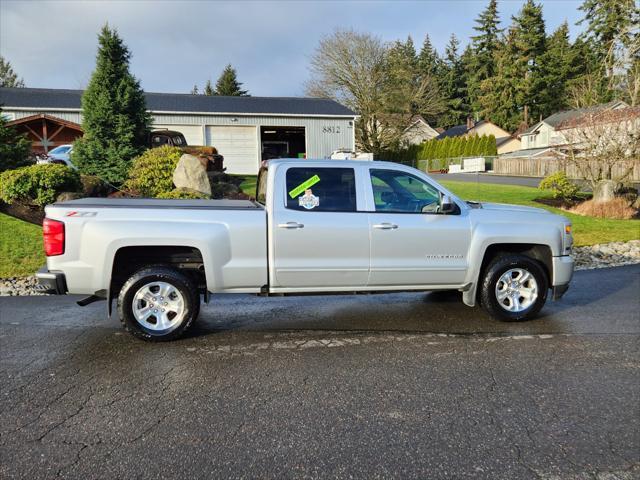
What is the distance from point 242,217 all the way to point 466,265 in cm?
261

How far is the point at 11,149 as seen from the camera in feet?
45.5

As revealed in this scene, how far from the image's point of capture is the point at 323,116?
31.0 metres

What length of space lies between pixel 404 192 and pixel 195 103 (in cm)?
2750

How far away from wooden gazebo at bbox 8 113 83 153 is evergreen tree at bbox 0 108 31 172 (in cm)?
1125

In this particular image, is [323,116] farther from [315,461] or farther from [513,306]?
[315,461]

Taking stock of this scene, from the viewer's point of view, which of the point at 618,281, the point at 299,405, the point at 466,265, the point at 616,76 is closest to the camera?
the point at 299,405

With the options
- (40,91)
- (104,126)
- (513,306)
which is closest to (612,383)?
(513,306)

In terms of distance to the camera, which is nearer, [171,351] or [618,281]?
[171,351]

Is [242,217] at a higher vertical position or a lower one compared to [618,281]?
higher

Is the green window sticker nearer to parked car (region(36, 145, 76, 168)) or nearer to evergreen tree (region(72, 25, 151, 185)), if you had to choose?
evergreen tree (region(72, 25, 151, 185))

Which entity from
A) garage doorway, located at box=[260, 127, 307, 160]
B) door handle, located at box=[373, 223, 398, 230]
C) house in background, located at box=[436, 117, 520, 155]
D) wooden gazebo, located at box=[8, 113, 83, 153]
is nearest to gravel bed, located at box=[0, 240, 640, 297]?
door handle, located at box=[373, 223, 398, 230]

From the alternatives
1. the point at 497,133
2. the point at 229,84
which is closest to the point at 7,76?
the point at 229,84

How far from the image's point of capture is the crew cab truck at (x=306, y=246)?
5020mm

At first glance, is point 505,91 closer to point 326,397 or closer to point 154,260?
point 154,260
